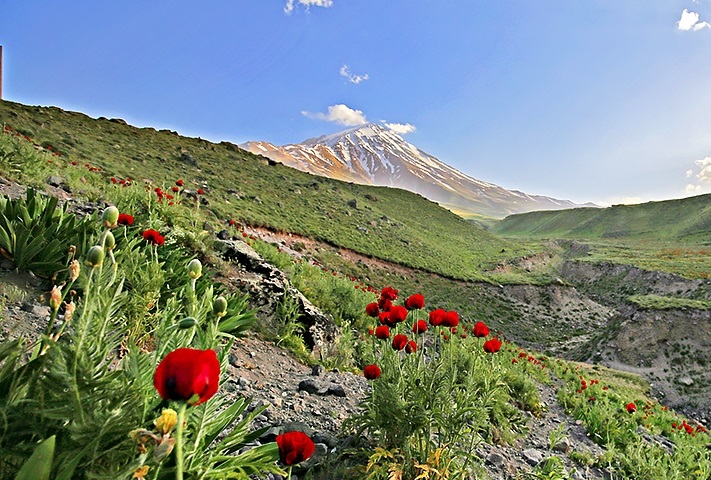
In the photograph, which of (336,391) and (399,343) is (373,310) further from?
(336,391)

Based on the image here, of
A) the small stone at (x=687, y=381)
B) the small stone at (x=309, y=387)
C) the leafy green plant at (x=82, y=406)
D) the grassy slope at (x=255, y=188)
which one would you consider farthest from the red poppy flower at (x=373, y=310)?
the small stone at (x=687, y=381)

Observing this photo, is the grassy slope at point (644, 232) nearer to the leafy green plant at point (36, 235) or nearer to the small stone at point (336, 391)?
the small stone at point (336, 391)

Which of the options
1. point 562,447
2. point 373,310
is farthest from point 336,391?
point 562,447

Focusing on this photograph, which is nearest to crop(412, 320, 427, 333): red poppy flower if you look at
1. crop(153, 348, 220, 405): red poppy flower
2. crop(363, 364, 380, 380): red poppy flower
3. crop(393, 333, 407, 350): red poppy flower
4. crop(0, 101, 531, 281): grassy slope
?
crop(393, 333, 407, 350): red poppy flower

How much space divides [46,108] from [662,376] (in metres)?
42.6

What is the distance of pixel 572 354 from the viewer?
1858 centimetres

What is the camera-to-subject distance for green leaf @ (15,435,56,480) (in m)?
0.97

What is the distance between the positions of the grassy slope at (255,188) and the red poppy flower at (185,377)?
1629 cm

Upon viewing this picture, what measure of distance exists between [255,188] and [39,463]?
28420 millimetres

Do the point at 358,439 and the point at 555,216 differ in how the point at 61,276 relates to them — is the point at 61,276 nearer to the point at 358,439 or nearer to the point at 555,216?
the point at 358,439

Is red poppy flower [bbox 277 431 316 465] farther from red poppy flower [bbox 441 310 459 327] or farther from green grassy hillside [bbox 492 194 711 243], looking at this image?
green grassy hillside [bbox 492 194 711 243]

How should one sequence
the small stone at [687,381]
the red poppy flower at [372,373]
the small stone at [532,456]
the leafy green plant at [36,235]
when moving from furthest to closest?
the small stone at [687,381], the small stone at [532,456], the leafy green plant at [36,235], the red poppy flower at [372,373]

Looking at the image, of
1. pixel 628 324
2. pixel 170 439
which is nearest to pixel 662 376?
pixel 628 324

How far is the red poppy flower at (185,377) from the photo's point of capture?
2.59 ft
